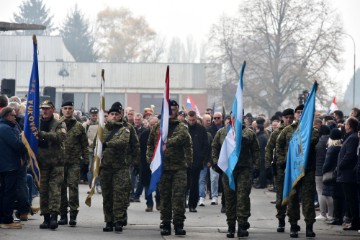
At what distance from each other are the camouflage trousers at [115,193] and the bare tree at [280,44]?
187 feet

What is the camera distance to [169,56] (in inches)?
6658

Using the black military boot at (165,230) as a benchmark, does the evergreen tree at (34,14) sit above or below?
above

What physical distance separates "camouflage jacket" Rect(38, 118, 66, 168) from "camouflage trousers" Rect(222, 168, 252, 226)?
2.57 m

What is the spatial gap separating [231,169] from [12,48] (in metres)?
73.0

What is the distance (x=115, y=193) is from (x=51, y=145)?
1.23m

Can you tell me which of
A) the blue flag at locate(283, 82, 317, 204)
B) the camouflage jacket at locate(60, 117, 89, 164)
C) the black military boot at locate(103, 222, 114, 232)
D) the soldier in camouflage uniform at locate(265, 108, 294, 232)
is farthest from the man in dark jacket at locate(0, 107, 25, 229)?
the blue flag at locate(283, 82, 317, 204)

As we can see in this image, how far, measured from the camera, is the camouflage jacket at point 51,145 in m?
14.9

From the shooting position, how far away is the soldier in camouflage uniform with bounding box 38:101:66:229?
585 inches

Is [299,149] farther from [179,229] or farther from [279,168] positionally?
[179,229]

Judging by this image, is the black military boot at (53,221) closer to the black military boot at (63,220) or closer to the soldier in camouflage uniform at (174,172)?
the black military boot at (63,220)

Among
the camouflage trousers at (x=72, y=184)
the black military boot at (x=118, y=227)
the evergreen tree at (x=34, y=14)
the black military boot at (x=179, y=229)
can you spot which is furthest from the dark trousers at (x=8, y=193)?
the evergreen tree at (x=34, y=14)

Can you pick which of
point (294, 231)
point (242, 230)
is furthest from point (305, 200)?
point (242, 230)

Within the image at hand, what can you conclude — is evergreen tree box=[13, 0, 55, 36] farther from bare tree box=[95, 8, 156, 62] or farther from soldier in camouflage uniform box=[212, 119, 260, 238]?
soldier in camouflage uniform box=[212, 119, 260, 238]

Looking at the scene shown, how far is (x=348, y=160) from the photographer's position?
51.7 feet
